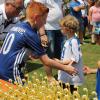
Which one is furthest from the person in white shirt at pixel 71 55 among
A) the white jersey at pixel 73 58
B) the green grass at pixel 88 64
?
the green grass at pixel 88 64

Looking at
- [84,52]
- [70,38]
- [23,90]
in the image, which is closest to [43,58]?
[23,90]

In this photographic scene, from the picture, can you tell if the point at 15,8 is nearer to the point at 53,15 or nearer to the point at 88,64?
the point at 53,15

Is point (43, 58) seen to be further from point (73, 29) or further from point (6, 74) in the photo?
point (73, 29)

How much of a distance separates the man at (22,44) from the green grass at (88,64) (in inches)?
97.2

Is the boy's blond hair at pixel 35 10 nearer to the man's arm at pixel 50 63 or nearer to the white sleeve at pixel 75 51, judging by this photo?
the man's arm at pixel 50 63

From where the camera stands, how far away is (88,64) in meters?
9.93

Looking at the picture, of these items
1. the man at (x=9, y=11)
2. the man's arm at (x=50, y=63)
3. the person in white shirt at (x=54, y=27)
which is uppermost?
the man at (x=9, y=11)

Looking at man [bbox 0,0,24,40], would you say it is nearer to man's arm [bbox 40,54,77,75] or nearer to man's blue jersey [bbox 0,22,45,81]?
man's blue jersey [bbox 0,22,45,81]

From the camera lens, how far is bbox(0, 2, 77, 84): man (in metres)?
4.54

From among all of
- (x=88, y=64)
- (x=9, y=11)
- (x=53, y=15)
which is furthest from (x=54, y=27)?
(x=9, y=11)

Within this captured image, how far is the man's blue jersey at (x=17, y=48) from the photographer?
4.55 m

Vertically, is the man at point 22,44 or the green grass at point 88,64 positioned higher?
the man at point 22,44

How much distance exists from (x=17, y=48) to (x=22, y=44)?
7 centimetres

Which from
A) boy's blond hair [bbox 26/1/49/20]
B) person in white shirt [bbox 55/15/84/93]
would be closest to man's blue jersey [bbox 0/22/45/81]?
boy's blond hair [bbox 26/1/49/20]
